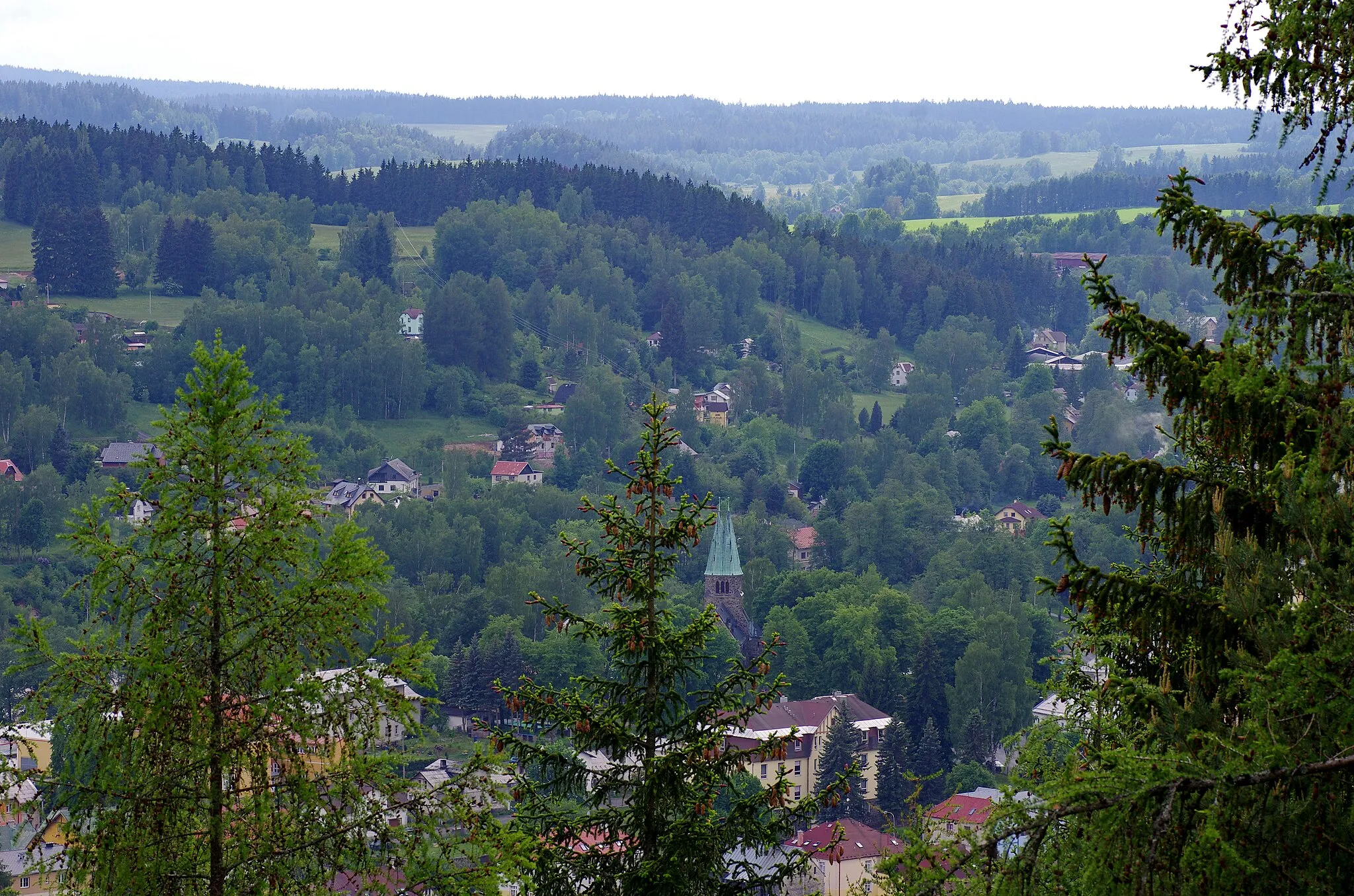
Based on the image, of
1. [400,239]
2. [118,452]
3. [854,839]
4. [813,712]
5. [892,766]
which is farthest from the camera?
[400,239]

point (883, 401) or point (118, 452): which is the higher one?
point (118, 452)

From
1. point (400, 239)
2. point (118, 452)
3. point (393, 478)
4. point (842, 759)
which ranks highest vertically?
point (400, 239)

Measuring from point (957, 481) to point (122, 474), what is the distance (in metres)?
55.4

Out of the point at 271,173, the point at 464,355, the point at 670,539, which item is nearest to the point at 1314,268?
the point at 670,539

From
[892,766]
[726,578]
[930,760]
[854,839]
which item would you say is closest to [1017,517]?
[726,578]

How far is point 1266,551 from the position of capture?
8.11m

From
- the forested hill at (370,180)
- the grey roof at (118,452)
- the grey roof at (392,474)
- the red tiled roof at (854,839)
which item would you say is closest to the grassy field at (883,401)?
the forested hill at (370,180)

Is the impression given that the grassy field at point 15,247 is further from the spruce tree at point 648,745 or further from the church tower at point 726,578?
the spruce tree at point 648,745

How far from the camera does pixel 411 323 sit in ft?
451

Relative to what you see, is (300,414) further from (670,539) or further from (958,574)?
(670,539)

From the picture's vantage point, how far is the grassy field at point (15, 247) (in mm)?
132225

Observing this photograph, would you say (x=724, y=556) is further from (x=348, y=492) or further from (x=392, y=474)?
(x=392, y=474)

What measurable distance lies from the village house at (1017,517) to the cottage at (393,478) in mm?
36260

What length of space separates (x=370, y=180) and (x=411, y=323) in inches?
1235
